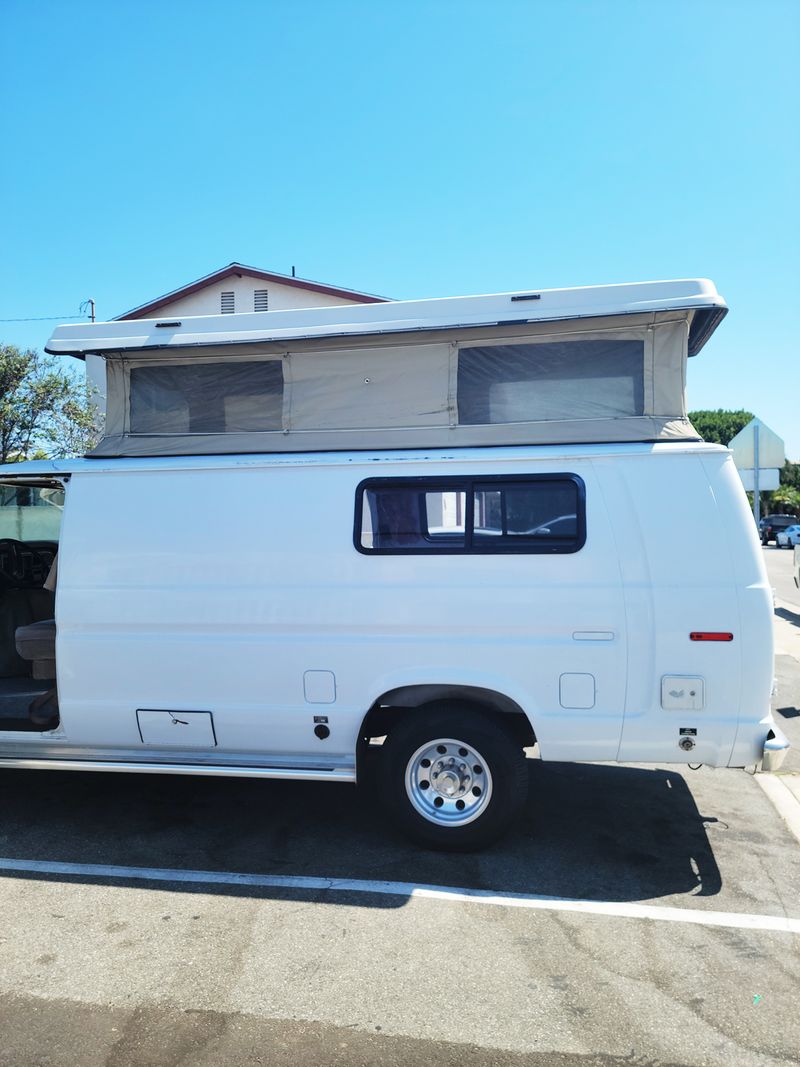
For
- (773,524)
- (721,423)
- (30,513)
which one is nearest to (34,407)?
(30,513)

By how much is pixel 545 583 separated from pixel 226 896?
7.66 ft

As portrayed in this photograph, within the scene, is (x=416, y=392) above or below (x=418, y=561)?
above

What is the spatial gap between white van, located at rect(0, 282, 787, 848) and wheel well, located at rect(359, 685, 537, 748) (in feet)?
0.05

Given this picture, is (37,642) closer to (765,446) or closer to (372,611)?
(372,611)

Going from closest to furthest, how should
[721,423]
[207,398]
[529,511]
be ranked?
[529,511]
[207,398]
[721,423]

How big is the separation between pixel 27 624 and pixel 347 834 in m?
3.21

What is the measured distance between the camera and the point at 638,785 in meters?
5.72

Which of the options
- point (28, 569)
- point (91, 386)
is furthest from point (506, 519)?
point (91, 386)

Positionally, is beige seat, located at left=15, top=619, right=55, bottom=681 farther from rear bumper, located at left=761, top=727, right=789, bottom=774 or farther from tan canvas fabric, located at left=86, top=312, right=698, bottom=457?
rear bumper, located at left=761, top=727, right=789, bottom=774

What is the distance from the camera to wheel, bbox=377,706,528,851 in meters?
4.38

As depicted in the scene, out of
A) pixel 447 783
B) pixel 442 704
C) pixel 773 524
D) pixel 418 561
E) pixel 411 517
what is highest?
pixel 411 517

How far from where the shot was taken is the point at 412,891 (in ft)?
13.4

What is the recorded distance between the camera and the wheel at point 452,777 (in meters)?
4.38

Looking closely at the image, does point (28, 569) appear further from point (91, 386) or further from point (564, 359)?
point (91, 386)
